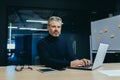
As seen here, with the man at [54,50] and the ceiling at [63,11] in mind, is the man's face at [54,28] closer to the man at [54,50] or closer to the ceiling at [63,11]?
the man at [54,50]

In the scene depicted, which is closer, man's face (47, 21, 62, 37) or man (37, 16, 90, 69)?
man (37, 16, 90, 69)

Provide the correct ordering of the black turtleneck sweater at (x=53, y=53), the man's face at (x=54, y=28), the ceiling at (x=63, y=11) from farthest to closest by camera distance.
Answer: the ceiling at (x=63, y=11) < the man's face at (x=54, y=28) < the black turtleneck sweater at (x=53, y=53)

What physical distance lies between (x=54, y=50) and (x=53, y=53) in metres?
0.04

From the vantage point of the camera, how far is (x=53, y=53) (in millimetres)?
2174

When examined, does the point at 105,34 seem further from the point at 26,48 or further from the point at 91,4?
the point at 26,48

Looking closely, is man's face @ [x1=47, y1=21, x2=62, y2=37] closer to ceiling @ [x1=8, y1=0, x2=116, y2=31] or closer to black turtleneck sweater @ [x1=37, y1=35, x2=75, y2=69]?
black turtleneck sweater @ [x1=37, y1=35, x2=75, y2=69]

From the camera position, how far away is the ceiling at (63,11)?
4.38 m

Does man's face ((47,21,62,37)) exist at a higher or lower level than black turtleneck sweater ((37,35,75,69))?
higher

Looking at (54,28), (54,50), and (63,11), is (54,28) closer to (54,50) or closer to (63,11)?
(54,50)

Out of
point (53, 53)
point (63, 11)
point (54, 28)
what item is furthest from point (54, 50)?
point (63, 11)

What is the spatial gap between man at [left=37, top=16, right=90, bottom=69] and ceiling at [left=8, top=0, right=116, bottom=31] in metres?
2.23

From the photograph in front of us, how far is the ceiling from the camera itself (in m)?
4.38

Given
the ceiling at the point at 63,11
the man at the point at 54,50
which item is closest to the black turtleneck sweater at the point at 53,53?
the man at the point at 54,50

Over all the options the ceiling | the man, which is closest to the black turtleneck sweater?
the man
